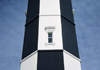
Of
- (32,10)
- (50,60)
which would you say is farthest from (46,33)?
(32,10)

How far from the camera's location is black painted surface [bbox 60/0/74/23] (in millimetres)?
22620

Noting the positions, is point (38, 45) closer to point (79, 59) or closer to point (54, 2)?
point (79, 59)

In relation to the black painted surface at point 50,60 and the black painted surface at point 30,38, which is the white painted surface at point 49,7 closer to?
the black painted surface at point 30,38

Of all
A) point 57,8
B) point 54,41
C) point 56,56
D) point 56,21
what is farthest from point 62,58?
point 57,8

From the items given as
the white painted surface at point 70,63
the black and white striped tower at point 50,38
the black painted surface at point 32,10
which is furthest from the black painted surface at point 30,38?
the white painted surface at point 70,63

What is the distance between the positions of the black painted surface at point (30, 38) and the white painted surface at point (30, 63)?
2.50 ft

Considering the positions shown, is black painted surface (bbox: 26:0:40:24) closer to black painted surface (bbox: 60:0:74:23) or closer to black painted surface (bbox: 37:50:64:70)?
black painted surface (bbox: 60:0:74:23)

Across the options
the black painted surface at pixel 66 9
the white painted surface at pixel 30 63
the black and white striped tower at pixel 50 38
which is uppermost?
the black painted surface at pixel 66 9

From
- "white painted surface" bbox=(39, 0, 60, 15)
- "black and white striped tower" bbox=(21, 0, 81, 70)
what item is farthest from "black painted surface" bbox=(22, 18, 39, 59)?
"white painted surface" bbox=(39, 0, 60, 15)

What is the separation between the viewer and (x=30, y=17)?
2317 cm

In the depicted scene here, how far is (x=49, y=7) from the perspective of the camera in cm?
2273

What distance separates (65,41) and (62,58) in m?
2.02

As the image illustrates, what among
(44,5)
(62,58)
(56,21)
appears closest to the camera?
(62,58)

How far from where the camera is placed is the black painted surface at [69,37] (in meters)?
19.8
